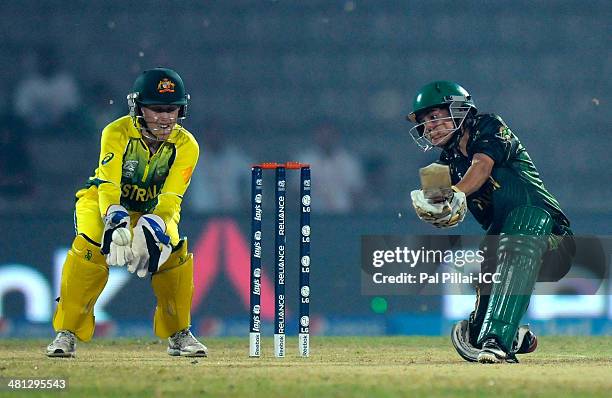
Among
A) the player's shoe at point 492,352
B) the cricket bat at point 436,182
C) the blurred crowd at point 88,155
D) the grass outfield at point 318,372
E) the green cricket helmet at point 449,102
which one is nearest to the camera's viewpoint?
the grass outfield at point 318,372

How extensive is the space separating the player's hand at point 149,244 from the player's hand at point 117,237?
0.06m

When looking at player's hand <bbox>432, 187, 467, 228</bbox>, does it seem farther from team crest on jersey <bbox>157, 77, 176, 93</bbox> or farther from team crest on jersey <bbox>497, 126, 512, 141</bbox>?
team crest on jersey <bbox>157, 77, 176, 93</bbox>

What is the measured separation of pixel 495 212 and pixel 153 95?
192 cm

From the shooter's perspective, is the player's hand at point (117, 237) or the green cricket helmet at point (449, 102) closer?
the player's hand at point (117, 237)

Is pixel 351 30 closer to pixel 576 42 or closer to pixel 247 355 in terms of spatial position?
pixel 576 42

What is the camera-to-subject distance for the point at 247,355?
8773mm

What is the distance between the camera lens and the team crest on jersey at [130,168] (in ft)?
26.8

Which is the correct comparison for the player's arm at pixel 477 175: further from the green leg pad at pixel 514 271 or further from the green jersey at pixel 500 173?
the green leg pad at pixel 514 271

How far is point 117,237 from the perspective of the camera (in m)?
7.80

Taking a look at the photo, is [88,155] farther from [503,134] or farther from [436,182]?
[436,182]

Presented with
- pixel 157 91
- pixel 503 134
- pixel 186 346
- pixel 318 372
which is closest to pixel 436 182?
pixel 503 134

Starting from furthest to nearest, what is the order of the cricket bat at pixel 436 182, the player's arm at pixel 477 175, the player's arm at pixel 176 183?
the player's arm at pixel 176 183 → the player's arm at pixel 477 175 → the cricket bat at pixel 436 182

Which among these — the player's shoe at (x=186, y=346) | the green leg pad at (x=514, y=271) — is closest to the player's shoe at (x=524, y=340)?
the green leg pad at (x=514, y=271)

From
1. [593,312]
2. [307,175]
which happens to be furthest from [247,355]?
[593,312]
